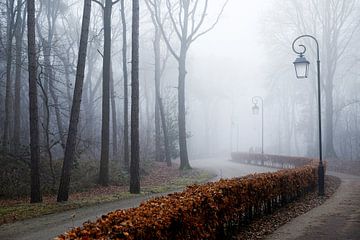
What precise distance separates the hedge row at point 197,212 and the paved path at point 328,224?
3.10ft

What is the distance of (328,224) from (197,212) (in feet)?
15.7

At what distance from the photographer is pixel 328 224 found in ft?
32.9

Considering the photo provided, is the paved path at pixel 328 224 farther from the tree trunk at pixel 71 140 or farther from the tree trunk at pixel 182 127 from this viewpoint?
the tree trunk at pixel 182 127

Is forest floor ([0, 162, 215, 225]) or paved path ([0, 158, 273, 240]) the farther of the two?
forest floor ([0, 162, 215, 225])

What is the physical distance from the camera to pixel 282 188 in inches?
492

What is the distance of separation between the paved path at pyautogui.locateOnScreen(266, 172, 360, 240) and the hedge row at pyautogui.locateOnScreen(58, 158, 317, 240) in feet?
3.10

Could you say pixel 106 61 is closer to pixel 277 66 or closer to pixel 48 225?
pixel 48 225

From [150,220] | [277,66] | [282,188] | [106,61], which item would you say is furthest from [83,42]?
[277,66]

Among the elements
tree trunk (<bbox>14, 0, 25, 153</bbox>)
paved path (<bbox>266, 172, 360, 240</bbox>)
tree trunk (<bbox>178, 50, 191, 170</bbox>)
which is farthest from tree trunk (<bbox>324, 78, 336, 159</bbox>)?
tree trunk (<bbox>14, 0, 25, 153</bbox>)

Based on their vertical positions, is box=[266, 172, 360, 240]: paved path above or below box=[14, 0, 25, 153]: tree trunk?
below

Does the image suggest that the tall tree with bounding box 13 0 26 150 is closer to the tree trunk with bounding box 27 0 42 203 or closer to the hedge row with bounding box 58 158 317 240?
the tree trunk with bounding box 27 0 42 203

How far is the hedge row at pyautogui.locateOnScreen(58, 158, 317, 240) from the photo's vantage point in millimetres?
4777

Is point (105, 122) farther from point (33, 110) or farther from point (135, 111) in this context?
point (33, 110)

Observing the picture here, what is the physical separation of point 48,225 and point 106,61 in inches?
394
